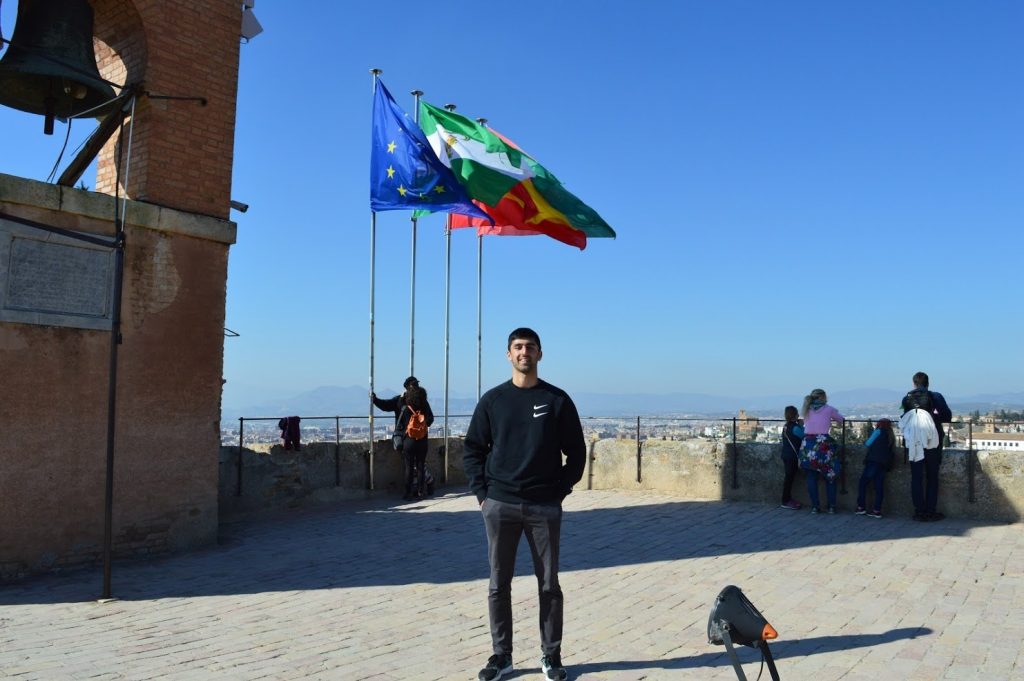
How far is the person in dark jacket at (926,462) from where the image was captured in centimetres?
1056

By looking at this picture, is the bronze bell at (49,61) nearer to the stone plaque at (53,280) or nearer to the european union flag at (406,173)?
the stone plaque at (53,280)

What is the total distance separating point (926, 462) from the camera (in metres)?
10.6

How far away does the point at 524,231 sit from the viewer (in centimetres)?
1395

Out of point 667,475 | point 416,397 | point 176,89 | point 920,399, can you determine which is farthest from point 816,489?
point 176,89

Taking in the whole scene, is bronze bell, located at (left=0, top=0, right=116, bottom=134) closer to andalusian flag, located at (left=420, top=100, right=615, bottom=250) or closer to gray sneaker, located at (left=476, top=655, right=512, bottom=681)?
andalusian flag, located at (left=420, top=100, right=615, bottom=250)

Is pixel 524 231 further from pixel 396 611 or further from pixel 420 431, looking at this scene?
pixel 396 611

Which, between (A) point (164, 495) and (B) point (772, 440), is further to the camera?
(B) point (772, 440)

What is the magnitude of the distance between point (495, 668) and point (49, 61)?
682 cm

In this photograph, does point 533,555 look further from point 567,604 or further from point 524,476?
point 567,604

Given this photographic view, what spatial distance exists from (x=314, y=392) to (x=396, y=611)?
146m

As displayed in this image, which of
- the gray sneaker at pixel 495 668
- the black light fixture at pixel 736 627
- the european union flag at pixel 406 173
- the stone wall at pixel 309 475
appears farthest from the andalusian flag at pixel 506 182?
the black light fixture at pixel 736 627

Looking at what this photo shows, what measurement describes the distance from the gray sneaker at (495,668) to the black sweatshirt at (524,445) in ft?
3.27

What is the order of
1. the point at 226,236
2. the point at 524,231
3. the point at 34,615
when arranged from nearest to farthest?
the point at 34,615
the point at 226,236
the point at 524,231

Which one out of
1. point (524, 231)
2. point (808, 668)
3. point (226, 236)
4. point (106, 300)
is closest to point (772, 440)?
point (524, 231)
